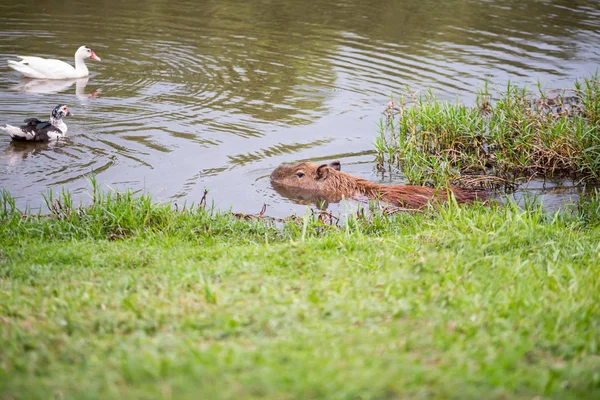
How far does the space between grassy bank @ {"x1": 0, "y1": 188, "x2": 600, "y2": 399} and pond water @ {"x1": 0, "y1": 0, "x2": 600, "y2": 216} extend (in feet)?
8.90

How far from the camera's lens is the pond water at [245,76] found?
962cm

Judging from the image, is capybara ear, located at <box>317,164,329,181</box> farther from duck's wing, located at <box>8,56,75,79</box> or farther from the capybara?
duck's wing, located at <box>8,56,75,79</box>

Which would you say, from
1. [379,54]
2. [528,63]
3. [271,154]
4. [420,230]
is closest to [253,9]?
[379,54]

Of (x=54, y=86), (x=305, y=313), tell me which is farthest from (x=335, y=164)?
(x=54, y=86)

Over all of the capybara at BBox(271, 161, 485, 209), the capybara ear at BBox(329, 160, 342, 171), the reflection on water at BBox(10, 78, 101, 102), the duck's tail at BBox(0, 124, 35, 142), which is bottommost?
the capybara at BBox(271, 161, 485, 209)

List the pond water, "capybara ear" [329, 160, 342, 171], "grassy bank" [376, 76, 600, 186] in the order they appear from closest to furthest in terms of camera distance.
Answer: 1. "grassy bank" [376, 76, 600, 186]
2. "capybara ear" [329, 160, 342, 171]
3. the pond water

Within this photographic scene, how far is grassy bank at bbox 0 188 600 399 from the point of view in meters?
3.30

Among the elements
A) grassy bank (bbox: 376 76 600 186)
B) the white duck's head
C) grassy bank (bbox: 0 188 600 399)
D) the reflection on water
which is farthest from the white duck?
grassy bank (bbox: 0 188 600 399)

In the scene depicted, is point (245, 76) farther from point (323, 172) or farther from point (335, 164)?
point (323, 172)

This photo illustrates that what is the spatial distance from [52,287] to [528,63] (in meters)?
13.1

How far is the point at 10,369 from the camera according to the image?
137 inches

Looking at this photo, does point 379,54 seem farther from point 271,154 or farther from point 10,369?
point 10,369

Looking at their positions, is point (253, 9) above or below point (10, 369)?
above

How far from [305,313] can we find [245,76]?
1059cm
